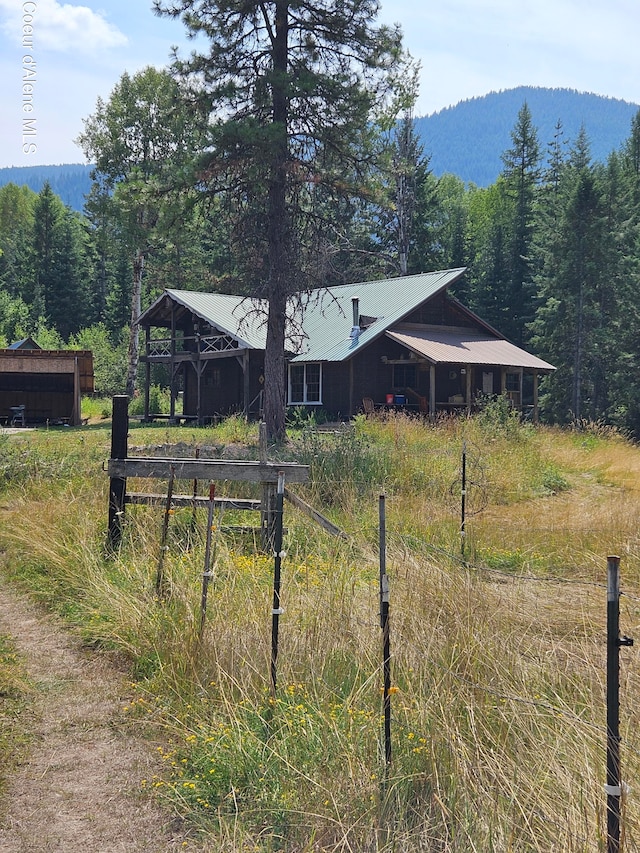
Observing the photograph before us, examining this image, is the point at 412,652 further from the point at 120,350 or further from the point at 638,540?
the point at 120,350

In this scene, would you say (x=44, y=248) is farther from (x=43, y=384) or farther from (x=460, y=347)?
(x=460, y=347)

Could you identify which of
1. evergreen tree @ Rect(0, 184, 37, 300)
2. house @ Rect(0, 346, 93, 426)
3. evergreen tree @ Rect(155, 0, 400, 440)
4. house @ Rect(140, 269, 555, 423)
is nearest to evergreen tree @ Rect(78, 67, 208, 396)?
house @ Rect(140, 269, 555, 423)

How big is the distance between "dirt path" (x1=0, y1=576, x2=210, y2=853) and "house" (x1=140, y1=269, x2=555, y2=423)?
21.5m

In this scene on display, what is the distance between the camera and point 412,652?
4746 millimetres

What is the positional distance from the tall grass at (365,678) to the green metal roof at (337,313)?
18.9 m

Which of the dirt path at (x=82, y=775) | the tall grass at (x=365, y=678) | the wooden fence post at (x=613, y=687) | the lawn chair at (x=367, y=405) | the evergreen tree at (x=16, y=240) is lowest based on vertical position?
the dirt path at (x=82, y=775)

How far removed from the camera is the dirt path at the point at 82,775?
3934 mm

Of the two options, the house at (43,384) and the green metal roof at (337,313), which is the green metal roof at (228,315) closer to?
the green metal roof at (337,313)

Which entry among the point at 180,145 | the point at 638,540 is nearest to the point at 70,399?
the point at 180,145

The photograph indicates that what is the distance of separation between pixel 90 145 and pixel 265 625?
35.3m

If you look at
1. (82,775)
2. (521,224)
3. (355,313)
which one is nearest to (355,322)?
(355,313)

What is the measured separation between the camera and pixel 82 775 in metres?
4.55

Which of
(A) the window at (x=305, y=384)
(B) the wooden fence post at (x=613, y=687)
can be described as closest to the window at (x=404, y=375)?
(A) the window at (x=305, y=384)

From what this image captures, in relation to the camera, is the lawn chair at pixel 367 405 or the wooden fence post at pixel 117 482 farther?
the lawn chair at pixel 367 405
